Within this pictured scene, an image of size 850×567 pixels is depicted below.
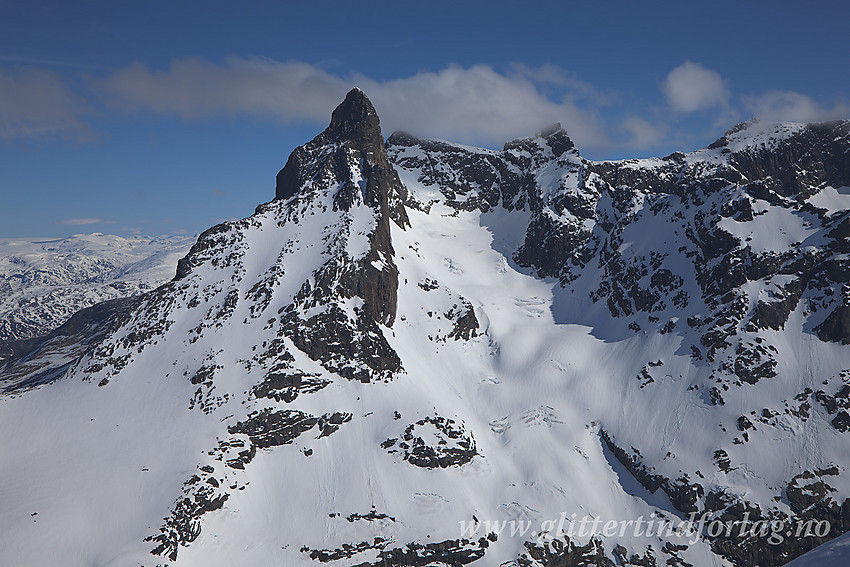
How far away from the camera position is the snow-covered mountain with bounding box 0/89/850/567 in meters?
121

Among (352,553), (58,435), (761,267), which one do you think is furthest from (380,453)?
(761,267)

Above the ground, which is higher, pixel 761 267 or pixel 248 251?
pixel 248 251

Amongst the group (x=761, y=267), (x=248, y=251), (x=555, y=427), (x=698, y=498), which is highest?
(x=248, y=251)

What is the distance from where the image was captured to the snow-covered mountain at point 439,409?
12062 centimetres

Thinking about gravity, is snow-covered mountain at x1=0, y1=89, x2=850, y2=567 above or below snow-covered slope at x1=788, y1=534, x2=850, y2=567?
above

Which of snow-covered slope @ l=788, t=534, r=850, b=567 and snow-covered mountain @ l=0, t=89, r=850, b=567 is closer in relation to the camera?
snow-covered slope @ l=788, t=534, r=850, b=567

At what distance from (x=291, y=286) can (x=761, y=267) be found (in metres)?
145

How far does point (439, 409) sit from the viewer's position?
148375 millimetres

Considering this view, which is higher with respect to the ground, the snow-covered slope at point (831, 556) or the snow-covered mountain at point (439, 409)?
the snow-covered mountain at point (439, 409)

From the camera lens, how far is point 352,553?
119312 mm

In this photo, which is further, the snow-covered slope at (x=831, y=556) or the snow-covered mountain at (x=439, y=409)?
the snow-covered mountain at (x=439, y=409)

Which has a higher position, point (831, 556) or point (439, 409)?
point (439, 409)

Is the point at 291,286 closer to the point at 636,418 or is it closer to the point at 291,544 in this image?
the point at 291,544

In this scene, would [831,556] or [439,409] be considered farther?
[439,409]
